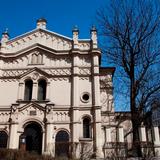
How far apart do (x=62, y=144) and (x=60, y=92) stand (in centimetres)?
527

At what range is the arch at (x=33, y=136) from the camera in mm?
23430

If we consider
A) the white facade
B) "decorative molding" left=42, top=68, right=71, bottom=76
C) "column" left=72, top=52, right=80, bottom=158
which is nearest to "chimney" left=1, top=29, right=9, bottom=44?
the white facade

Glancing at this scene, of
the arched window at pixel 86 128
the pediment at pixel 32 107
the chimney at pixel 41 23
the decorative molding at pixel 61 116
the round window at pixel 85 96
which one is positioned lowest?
the arched window at pixel 86 128

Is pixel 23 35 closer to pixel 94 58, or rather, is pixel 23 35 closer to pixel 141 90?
pixel 94 58

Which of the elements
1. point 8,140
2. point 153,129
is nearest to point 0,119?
point 8,140

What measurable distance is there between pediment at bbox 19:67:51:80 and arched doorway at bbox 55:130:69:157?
6.18 meters

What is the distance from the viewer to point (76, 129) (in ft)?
76.3

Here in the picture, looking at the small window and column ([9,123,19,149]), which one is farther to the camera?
the small window

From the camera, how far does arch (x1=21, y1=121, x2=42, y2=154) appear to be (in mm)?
23430

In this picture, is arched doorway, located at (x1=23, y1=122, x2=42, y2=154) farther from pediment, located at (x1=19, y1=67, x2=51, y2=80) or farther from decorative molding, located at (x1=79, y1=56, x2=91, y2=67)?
decorative molding, located at (x1=79, y1=56, x2=91, y2=67)

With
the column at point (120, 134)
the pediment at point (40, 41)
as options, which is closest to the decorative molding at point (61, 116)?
the column at point (120, 134)

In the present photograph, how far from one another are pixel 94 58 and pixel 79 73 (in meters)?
2.30

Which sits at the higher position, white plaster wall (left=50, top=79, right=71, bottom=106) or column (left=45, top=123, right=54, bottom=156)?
white plaster wall (left=50, top=79, right=71, bottom=106)

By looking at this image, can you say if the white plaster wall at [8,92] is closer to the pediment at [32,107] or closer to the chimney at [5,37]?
the pediment at [32,107]
